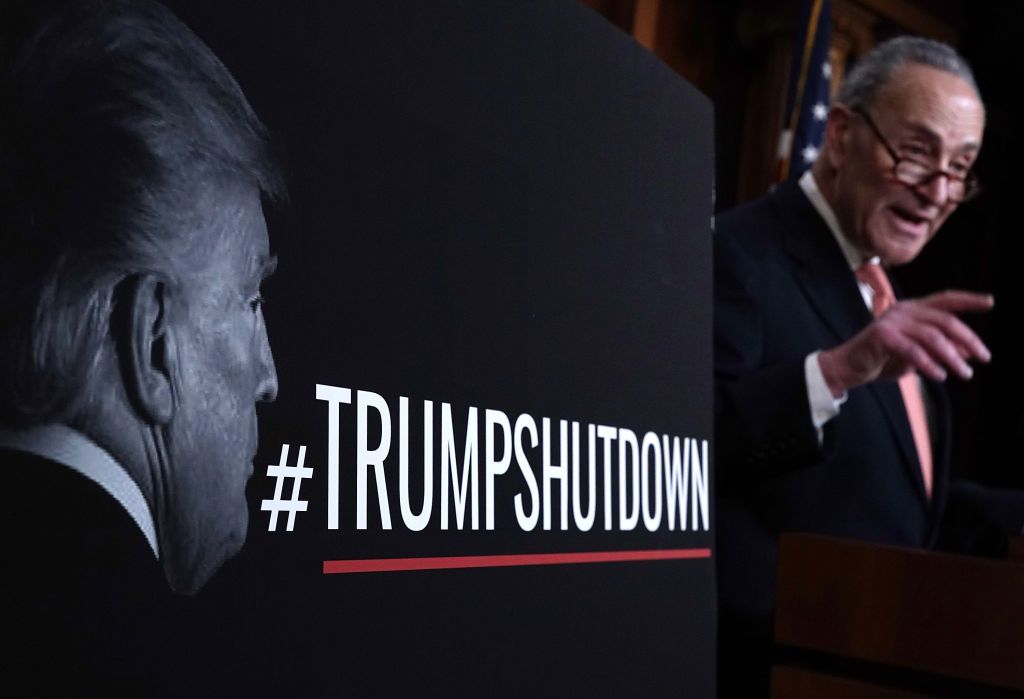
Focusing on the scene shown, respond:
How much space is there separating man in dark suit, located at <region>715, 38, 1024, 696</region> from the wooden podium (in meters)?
0.29

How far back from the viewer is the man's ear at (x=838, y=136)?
2.38m

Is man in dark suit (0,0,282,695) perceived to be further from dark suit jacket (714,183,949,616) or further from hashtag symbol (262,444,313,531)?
dark suit jacket (714,183,949,616)

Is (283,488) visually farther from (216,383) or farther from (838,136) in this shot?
(838,136)

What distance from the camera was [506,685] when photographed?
933 mm

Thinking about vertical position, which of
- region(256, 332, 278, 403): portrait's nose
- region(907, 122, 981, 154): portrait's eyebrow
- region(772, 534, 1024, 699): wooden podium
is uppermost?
region(907, 122, 981, 154): portrait's eyebrow

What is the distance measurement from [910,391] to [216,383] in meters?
1.88

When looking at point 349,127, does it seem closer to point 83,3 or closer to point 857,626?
point 83,3

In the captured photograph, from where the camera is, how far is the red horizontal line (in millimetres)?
792

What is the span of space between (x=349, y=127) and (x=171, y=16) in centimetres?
16

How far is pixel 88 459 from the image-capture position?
619 mm

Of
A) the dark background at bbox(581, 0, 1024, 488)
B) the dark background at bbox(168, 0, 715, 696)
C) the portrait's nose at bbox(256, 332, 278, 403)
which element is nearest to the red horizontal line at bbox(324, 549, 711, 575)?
the dark background at bbox(168, 0, 715, 696)

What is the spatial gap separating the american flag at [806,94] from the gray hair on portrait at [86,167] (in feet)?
10.6

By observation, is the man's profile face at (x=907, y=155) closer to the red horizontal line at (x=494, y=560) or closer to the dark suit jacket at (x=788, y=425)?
the dark suit jacket at (x=788, y=425)

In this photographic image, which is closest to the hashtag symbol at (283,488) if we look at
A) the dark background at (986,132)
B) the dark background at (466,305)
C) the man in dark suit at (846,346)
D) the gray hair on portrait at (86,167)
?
the dark background at (466,305)
